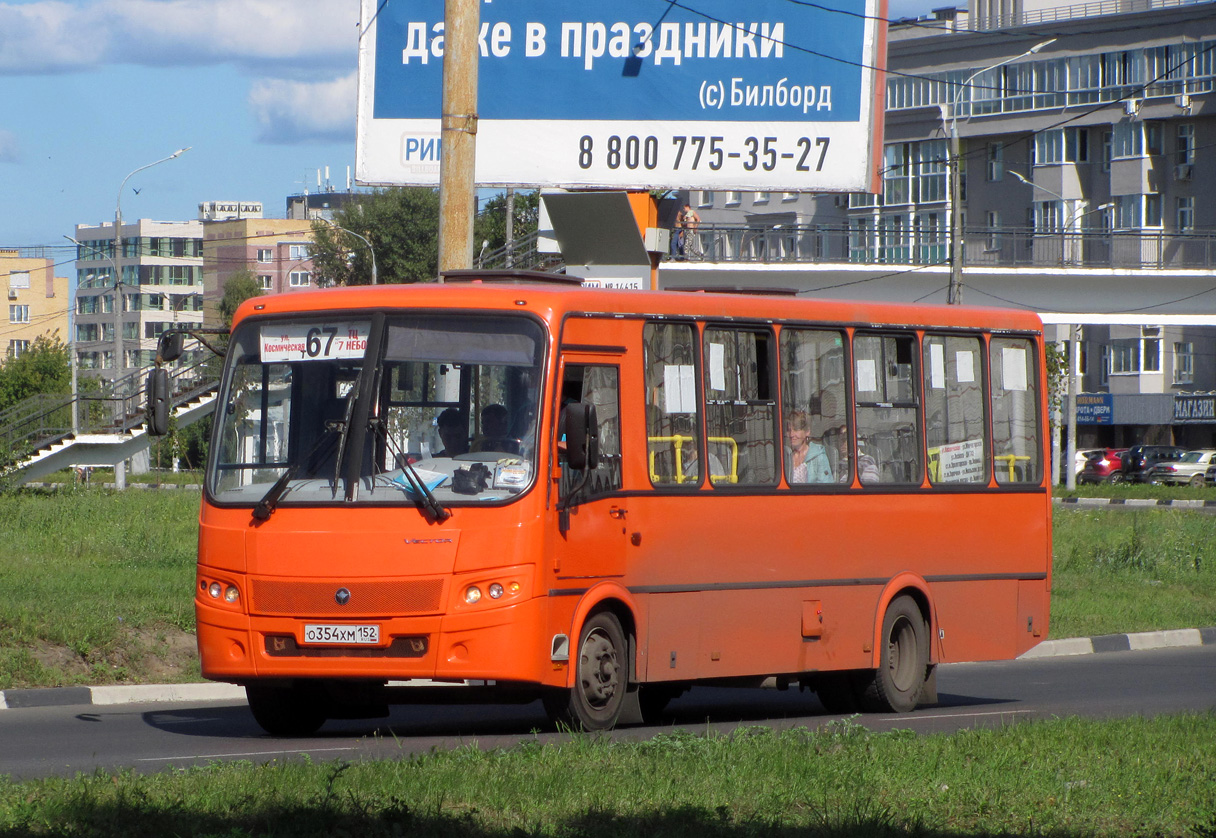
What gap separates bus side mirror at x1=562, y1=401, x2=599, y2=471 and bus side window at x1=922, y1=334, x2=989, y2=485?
3866 millimetres

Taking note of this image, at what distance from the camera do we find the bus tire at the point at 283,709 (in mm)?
10688

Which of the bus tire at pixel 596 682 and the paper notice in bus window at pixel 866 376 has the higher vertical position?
the paper notice in bus window at pixel 866 376

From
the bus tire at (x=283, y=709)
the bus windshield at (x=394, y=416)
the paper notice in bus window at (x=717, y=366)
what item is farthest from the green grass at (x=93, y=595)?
the paper notice in bus window at (x=717, y=366)

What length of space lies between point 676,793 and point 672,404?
430 cm

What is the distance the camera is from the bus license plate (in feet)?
32.1

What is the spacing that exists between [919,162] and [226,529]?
77144mm

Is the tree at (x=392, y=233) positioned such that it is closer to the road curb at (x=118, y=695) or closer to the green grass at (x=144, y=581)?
the green grass at (x=144, y=581)

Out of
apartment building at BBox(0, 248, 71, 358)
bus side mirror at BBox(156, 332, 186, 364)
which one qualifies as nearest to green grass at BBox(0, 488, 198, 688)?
bus side mirror at BBox(156, 332, 186, 364)

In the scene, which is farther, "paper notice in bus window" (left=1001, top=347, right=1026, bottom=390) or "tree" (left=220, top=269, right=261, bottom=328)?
"tree" (left=220, top=269, right=261, bottom=328)

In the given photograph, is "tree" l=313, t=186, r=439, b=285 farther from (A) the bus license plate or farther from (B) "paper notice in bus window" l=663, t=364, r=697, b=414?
(A) the bus license plate

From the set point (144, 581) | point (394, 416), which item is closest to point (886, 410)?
point (394, 416)

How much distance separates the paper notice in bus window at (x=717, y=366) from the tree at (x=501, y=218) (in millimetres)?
62376

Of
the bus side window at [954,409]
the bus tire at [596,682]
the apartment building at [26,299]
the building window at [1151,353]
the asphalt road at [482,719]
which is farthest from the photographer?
the apartment building at [26,299]

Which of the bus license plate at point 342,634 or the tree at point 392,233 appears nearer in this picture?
the bus license plate at point 342,634
